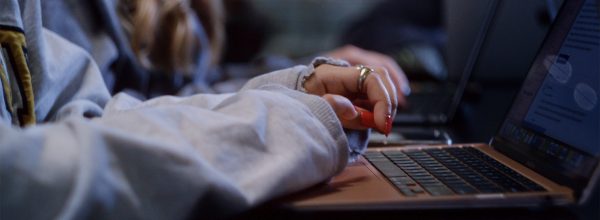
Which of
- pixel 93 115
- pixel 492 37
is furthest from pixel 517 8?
pixel 93 115

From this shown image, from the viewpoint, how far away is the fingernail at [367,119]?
0.57m

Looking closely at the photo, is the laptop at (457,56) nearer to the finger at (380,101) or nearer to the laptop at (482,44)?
the laptop at (482,44)

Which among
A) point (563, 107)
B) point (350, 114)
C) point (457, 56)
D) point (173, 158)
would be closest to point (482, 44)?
point (457, 56)

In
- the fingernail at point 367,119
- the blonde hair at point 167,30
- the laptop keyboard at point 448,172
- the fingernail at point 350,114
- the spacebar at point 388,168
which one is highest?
the fingernail at point 350,114

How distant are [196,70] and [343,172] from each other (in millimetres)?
814

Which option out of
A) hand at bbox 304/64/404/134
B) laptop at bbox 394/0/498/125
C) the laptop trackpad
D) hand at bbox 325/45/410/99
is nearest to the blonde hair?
hand at bbox 325/45/410/99

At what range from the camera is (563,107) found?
0.58 meters

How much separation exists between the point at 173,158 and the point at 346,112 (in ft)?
0.65

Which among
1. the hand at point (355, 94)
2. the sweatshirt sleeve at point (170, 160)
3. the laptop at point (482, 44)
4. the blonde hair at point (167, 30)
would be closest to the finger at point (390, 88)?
the hand at point (355, 94)

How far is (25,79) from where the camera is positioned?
67cm

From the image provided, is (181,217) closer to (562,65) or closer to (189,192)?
(189,192)

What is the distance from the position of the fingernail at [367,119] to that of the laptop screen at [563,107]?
0.16 m

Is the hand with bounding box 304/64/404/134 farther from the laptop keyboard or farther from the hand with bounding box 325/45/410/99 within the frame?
the hand with bounding box 325/45/410/99

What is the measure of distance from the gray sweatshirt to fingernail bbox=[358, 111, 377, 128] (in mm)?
13
